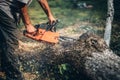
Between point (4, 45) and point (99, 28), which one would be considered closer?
point (4, 45)

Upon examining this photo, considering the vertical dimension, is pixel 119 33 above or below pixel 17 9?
below

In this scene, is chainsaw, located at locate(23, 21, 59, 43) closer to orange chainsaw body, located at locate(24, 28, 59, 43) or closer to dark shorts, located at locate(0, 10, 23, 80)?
orange chainsaw body, located at locate(24, 28, 59, 43)

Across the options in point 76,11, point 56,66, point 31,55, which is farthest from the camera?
point 76,11

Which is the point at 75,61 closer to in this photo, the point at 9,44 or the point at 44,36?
the point at 44,36

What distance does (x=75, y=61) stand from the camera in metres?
4.95

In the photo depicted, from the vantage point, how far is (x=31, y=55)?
5984 millimetres

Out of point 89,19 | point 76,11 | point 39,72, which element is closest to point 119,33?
point 89,19

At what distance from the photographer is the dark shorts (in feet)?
15.4

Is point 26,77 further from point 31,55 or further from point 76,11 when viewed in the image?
point 76,11

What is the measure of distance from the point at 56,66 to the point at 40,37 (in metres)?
0.81

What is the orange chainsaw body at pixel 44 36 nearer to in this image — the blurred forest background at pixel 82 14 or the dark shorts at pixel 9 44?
the dark shorts at pixel 9 44

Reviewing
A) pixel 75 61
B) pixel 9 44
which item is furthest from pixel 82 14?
pixel 9 44

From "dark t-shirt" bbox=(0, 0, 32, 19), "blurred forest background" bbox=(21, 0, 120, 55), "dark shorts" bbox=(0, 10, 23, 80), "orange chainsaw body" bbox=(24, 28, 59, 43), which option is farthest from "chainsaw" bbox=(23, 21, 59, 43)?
"blurred forest background" bbox=(21, 0, 120, 55)

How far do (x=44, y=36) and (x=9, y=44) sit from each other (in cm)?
61
